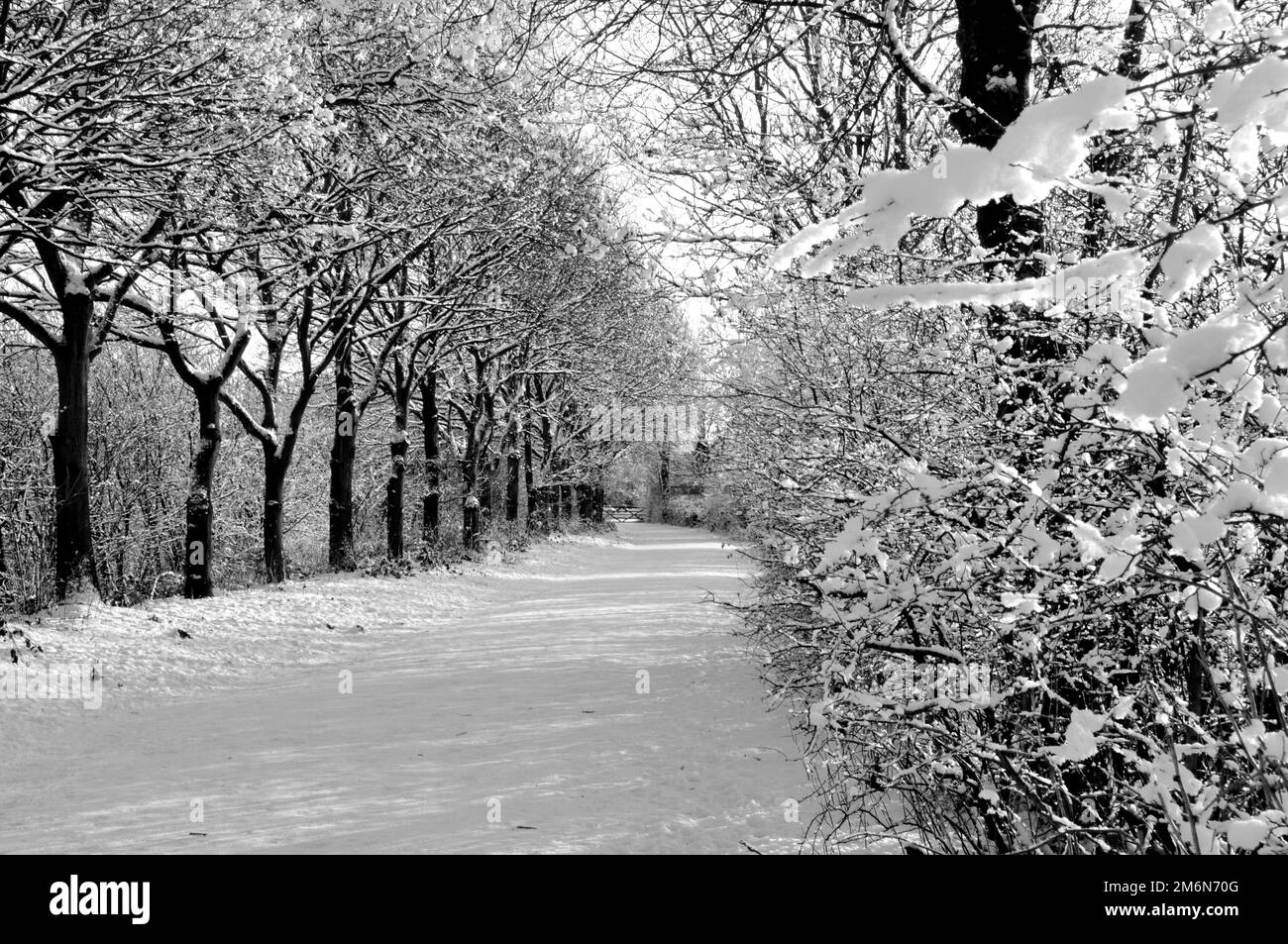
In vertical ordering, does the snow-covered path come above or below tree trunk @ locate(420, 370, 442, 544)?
below

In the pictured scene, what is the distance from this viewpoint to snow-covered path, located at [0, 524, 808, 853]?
184 inches

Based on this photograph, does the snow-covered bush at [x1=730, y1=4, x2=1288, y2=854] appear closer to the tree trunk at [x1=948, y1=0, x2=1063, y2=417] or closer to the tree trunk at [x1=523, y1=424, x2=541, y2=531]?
the tree trunk at [x1=948, y1=0, x2=1063, y2=417]

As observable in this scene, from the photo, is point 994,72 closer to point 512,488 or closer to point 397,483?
point 397,483

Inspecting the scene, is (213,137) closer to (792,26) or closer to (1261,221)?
(792,26)

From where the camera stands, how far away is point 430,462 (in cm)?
2044

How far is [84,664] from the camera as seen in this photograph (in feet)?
26.8

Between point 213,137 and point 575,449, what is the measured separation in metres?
30.3

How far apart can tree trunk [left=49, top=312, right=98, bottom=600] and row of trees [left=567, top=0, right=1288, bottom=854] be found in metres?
8.57

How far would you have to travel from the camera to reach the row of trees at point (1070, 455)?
4.95ft

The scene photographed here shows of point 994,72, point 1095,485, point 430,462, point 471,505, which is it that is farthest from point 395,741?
point 471,505

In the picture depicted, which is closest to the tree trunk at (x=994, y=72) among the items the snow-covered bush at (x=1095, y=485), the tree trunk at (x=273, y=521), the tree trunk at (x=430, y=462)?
the snow-covered bush at (x=1095, y=485)

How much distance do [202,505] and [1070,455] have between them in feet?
42.7

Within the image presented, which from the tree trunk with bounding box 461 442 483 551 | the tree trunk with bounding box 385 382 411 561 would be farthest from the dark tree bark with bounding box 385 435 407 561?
the tree trunk with bounding box 461 442 483 551
